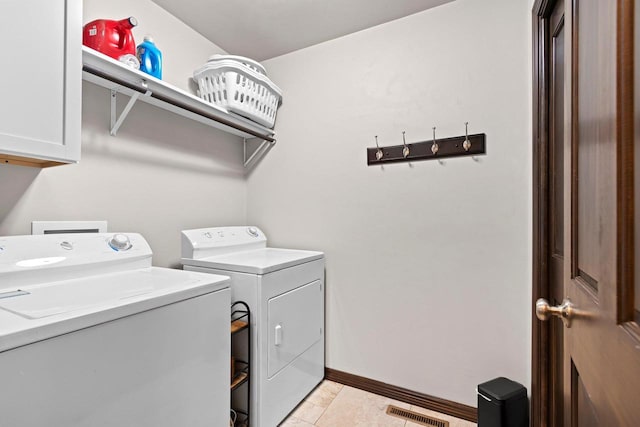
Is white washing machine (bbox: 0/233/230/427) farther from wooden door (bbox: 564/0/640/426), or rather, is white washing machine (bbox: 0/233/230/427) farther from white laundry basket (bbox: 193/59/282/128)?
wooden door (bbox: 564/0/640/426)

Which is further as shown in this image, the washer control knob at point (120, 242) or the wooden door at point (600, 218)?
the washer control knob at point (120, 242)

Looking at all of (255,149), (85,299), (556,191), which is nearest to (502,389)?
(556,191)

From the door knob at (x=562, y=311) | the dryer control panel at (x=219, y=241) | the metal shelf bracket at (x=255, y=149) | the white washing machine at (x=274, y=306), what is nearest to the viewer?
the door knob at (x=562, y=311)

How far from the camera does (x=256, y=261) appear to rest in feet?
5.84

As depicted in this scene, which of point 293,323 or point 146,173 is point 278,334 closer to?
point 293,323

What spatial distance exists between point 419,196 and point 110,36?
1.88 metres

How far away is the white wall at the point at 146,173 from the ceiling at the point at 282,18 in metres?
0.14

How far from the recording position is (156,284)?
4.01 ft

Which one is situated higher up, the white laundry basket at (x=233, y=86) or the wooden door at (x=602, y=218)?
the white laundry basket at (x=233, y=86)

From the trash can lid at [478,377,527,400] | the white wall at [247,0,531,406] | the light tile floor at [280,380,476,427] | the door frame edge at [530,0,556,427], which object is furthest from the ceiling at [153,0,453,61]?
the light tile floor at [280,380,476,427]

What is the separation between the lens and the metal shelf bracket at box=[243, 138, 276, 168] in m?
2.52

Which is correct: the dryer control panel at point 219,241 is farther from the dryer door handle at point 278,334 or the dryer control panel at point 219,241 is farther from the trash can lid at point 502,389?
the trash can lid at point 502,389

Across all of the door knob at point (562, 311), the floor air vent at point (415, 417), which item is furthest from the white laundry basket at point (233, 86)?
the floor air vent at point (415, 417)

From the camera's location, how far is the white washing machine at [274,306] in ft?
5.30
